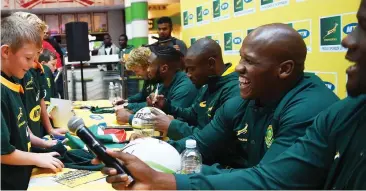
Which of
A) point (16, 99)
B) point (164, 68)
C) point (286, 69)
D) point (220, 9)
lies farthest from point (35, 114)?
point (220, 9)

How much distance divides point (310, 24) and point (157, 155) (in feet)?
4.60

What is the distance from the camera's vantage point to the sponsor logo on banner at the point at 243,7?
3162mm

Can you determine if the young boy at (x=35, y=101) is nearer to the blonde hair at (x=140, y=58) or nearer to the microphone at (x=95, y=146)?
the blonde hair at (x=140, y=58)

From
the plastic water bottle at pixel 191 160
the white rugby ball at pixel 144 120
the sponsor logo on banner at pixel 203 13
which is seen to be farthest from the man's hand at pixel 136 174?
the sponsor logo on banner at pixel 203 13

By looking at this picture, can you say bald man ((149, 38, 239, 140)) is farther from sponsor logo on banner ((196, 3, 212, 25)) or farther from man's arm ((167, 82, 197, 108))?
A: sponsor logo on banner ((196, 3, 212, 25))

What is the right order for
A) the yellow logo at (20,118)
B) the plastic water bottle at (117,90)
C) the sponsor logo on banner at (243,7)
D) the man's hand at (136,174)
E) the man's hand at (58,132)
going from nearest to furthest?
the man's hand at (136,174) → the yellow logo at (20,118) → the man's hand at (58,132) → the sponsor logo on banner at (243,7) → the plastic water bottle at (117,90)

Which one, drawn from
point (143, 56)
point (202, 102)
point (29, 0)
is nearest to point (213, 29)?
point (143, 56)

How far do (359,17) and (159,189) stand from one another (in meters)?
0.79

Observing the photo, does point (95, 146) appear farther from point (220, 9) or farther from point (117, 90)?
point (117, 90)

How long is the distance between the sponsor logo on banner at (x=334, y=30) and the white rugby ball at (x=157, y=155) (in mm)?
1138

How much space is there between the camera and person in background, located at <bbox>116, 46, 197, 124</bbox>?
3342 millimetres

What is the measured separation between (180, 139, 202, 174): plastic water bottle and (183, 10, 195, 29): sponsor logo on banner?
3200 mm

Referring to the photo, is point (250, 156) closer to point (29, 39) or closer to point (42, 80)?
point (29, 39)

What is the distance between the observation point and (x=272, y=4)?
9.27 feet
